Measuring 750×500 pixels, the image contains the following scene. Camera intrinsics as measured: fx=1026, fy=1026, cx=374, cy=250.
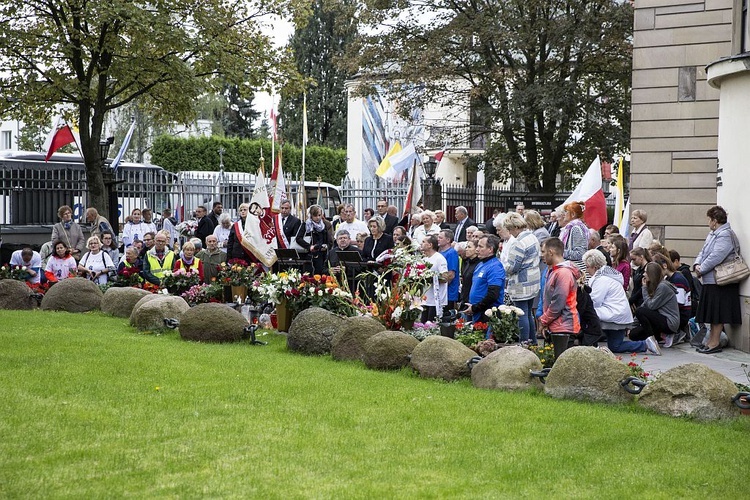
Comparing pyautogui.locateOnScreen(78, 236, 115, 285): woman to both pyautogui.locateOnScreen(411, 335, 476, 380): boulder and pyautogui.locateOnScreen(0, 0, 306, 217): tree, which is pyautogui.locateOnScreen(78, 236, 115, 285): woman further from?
pyautogui.locateOnScreen(411, 335, 476, 380): boulder

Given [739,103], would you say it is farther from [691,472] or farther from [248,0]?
[248,0]

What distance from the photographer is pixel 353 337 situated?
41.8 ft

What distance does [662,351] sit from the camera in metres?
14.7

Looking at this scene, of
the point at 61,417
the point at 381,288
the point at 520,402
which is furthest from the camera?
the point at 381,288

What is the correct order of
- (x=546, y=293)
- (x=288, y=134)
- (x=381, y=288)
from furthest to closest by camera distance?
1. (x=288, y=134)
2. (x=381, y=288)
3. (x=546, y=293)

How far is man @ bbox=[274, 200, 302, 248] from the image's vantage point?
20000mm

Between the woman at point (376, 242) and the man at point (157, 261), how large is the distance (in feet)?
13.0

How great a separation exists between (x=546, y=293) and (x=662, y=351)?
368cm

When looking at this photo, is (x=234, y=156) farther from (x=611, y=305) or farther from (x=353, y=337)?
(x=353, y=337)

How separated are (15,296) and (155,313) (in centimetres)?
451

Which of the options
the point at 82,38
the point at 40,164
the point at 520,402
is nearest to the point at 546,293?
the point at 520,402

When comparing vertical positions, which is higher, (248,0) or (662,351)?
(248,0)

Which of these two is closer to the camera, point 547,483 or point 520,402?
point 547,483

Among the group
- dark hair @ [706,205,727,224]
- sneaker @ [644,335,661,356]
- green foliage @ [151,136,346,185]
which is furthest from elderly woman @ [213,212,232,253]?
green foliage @ [151,136,346,185]
